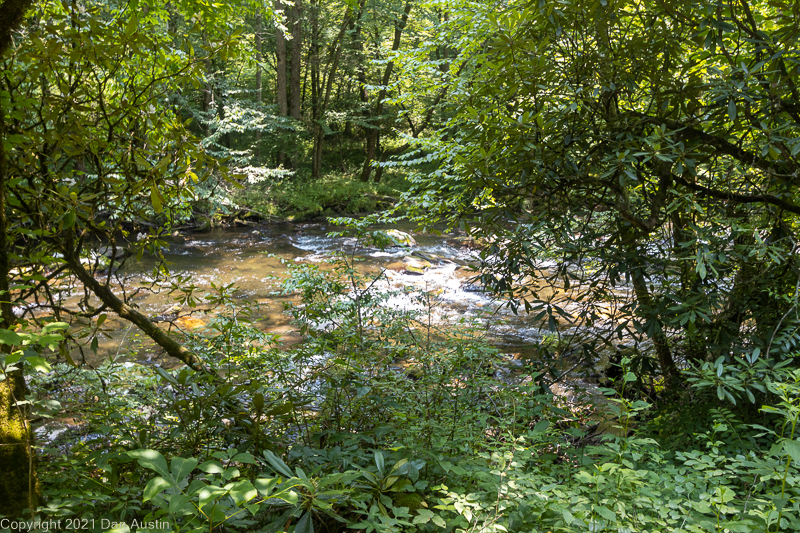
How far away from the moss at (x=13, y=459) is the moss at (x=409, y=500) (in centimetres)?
122

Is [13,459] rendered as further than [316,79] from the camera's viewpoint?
No

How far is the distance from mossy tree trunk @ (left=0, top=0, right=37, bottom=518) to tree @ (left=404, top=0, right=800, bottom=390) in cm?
232

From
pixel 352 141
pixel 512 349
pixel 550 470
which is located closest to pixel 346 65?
pixel 352 141

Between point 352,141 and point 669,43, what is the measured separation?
83.6 ft

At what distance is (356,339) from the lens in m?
3.38

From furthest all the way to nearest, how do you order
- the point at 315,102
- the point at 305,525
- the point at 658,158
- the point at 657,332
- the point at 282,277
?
the point at 315,102 → the point at 282,277 → the point at 657,332 → the point at 658,158 → the point at 305,525

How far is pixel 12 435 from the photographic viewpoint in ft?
4.94

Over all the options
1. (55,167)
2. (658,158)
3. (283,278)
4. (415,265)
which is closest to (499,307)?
(658,158)

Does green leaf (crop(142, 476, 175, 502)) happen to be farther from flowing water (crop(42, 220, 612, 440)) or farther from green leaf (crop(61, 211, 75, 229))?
flowing water (crop(42, 220, 612, 440))

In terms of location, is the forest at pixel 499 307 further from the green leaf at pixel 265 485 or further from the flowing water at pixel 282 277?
the flowing water at pixel 282 277

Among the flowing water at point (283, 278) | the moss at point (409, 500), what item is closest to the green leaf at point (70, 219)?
the moss at point (409, 500)

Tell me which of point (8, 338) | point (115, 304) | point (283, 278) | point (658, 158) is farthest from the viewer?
point (283, 278)

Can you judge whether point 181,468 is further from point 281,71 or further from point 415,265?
point 281,71

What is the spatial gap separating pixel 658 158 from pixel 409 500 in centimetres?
227
